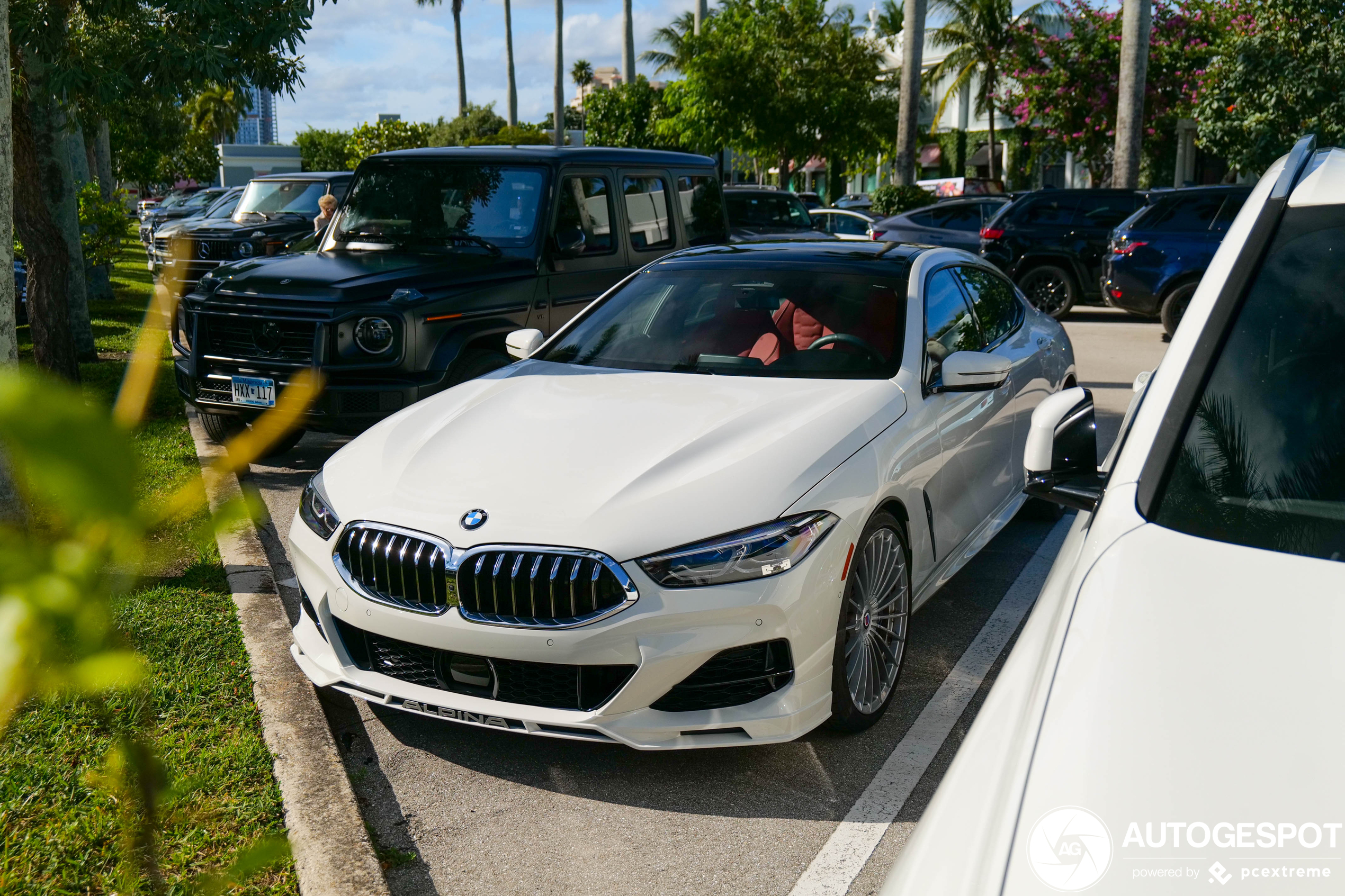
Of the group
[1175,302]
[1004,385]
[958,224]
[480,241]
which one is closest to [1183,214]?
[1175,302]

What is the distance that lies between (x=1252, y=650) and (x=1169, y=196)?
14018mm

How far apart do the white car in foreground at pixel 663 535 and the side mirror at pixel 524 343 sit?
39 cm

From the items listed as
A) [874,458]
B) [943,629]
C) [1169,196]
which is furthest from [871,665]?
[1169,196]

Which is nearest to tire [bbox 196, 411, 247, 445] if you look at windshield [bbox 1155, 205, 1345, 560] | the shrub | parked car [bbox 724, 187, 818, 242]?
windshield [bbox 1155, 205, 1345, 560]

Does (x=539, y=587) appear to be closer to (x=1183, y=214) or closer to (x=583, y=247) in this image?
(x=583, y=247)

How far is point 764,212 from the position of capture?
58.0ft

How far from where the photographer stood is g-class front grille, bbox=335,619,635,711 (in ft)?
11.3

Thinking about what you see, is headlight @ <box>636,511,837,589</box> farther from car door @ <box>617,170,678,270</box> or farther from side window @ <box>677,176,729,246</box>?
side window @ <box>677,176,729,246</box>

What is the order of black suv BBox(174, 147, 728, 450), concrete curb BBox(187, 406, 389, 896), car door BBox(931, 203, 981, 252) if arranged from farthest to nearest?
car door BBox(931, 203, 981, 252) < black suv BBox(174, 147, 728, 450) < concrete curb BBox(187, 406, 389, 896)

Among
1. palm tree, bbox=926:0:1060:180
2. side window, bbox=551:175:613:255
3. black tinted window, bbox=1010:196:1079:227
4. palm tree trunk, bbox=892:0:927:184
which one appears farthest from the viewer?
palm tree, bbox=926:0:1060:180

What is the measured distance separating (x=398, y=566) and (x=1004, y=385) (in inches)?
118

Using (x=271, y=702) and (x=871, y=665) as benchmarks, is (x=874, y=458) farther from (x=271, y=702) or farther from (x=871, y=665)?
(x=271, y=702)

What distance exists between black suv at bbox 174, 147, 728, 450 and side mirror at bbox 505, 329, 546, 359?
1.20 meters

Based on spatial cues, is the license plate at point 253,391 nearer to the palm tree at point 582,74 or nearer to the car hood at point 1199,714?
the car hood at point 1199,714
